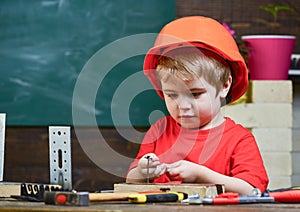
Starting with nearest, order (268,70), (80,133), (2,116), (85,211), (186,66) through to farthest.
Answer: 1. (85,211)
2. (2,116)
3. (186,66)
4. (268,70)
5. (80,133)

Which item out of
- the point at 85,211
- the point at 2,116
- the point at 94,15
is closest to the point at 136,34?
the point at 94,15

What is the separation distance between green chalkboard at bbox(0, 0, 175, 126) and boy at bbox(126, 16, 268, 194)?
6.06 ft

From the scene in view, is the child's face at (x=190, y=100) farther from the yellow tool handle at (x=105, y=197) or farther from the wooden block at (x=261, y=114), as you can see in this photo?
the wooden block at (x=261, y=114)

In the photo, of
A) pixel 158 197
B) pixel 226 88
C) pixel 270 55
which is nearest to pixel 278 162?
pixel 270 55

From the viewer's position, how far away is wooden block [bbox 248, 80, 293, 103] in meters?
3.39

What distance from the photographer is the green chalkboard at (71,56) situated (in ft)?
12.6

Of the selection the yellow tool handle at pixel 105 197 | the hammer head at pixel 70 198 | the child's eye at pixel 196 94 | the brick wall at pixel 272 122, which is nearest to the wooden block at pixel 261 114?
the brick wall at pixel 272 122

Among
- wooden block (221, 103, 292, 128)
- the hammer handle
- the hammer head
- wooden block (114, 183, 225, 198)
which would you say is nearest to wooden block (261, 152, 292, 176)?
wooden block (221, 103, 292, 128)

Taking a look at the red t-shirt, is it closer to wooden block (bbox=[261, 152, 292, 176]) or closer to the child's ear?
the child's ear

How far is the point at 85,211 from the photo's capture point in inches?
39.6

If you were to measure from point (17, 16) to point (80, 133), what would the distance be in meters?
0.68

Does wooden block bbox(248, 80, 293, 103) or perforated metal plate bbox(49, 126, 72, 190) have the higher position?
wooden block bbox(248, 80, 293, 103)

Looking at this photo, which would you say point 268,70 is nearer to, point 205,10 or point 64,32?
point 205,10

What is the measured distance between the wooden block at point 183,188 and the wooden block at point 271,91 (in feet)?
6.49
